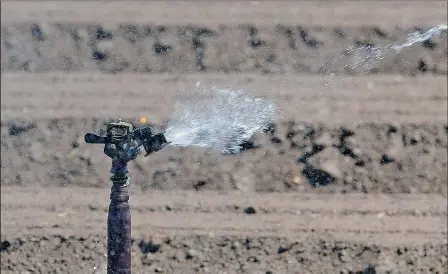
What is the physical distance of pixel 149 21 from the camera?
9219mm

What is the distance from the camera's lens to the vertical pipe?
417 cm

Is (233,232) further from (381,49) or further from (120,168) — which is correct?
(381,49)

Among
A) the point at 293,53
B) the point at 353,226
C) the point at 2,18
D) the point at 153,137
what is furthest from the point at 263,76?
the point at 153,137

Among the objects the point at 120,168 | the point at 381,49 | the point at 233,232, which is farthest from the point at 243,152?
the point at 120,168

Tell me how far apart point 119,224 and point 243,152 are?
3.24m

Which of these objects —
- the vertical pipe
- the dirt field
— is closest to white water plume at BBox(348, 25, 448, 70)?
the dirt field

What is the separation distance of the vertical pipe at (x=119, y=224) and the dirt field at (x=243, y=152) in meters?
1.66

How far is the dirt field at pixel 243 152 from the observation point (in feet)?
20.4

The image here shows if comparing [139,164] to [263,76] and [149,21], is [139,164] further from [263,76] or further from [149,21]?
[149,21]

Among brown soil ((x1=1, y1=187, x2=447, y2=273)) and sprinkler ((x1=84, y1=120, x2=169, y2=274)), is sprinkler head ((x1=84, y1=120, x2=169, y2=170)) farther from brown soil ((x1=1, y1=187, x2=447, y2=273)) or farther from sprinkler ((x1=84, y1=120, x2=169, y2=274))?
brown soil ((x1=1, y1=187, x2=447, y2=273))

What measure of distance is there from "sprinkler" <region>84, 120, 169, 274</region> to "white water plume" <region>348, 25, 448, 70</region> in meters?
4.65

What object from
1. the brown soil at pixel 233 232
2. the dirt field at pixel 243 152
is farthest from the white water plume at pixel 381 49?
the brown soil at pixel 233 232

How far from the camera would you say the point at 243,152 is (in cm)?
735

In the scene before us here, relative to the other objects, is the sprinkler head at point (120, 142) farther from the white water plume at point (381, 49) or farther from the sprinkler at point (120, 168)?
the white water plume at point (381, 49)
